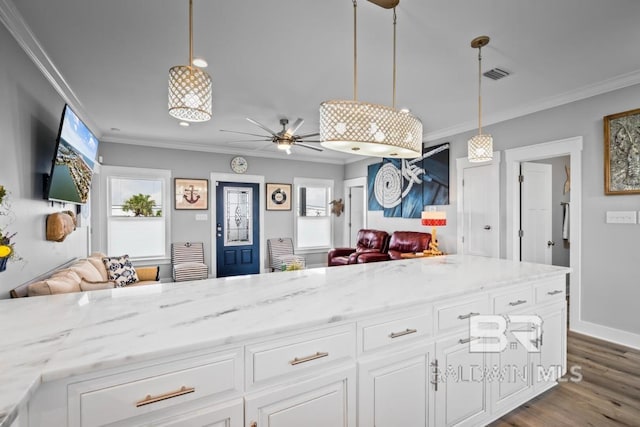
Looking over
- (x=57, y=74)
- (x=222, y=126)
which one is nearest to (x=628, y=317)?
(x=222, y=126)

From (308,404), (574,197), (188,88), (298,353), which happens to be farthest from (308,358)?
(574,197)

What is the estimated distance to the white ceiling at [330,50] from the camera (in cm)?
212

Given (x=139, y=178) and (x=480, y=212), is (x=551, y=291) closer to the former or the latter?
(x=480, y=212)

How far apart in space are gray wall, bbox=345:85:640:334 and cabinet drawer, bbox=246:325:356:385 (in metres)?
3.42

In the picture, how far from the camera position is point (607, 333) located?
10.8 feet

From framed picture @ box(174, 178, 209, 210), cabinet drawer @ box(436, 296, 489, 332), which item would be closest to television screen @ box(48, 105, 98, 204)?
framed picture @ box(174, 178, 209, 210)

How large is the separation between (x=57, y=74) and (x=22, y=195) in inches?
52.2

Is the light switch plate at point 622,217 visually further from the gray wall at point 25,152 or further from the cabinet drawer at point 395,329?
the gray wall at point 25,152

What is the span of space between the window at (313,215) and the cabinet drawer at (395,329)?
5.60 meters

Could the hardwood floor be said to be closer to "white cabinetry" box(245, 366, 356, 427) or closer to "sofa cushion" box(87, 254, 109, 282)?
"white cabinetry" box(245, 366, 356, 427)

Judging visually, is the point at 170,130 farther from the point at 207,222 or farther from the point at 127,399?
the point at 127,399

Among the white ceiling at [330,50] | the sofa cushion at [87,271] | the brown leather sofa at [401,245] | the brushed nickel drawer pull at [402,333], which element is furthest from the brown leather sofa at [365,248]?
the brushed nickel drawer pull at [402,333]

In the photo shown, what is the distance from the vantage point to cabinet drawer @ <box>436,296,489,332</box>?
167 centimetres

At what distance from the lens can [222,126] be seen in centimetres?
492
